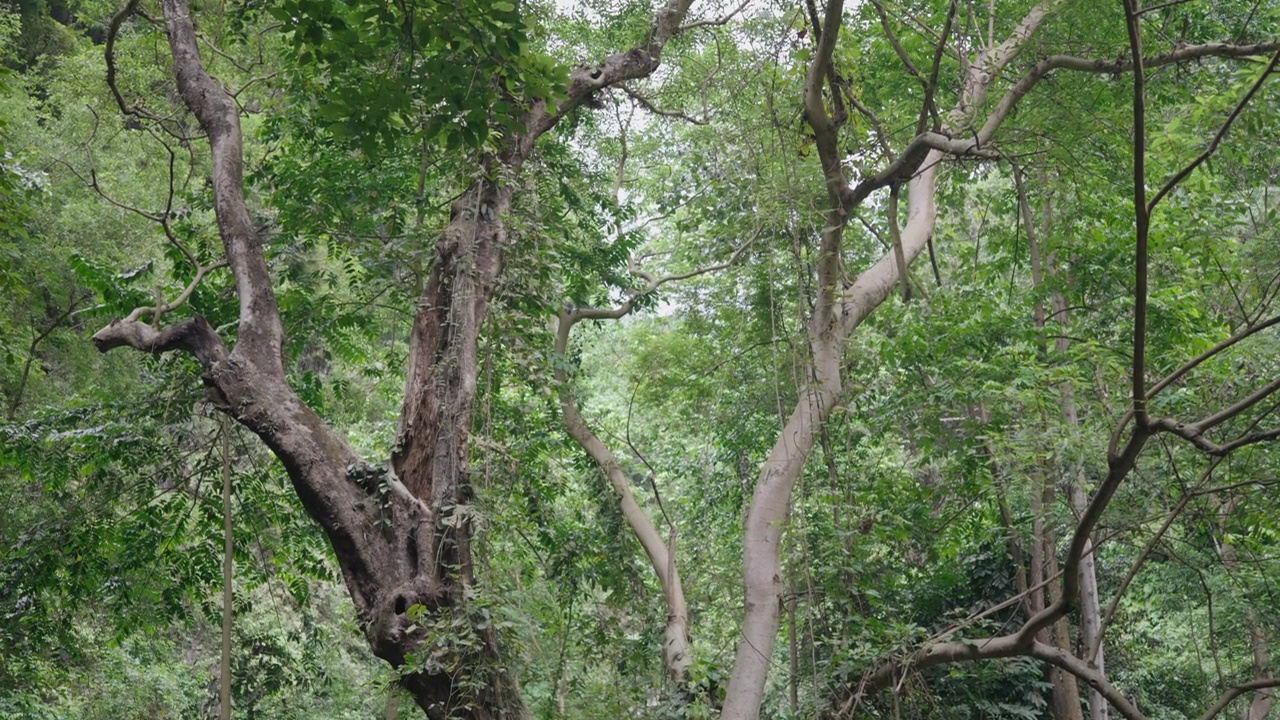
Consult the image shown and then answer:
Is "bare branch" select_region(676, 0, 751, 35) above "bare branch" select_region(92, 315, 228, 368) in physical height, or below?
above

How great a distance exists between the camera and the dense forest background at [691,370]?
11.9 ft

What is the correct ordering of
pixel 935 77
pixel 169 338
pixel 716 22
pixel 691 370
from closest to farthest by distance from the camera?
pixel 935 77, pixel 169 338, pixel 716 22, pixel 691 370

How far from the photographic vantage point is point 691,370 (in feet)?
23.7

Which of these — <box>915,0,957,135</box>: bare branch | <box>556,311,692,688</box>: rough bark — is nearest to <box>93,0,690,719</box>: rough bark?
<box>556,311,692,688</box>: rough bark

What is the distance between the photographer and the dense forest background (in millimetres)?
3617

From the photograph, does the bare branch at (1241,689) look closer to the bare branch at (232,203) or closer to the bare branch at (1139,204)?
the bare branch at (1139,204)

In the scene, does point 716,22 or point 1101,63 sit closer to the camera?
point 1101,63

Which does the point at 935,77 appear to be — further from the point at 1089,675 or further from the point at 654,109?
the point at 654,109

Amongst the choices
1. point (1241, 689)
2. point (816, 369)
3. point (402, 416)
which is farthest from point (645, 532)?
point (1241, 689)

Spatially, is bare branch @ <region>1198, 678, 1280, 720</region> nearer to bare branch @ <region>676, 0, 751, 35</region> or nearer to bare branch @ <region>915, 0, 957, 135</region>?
bare branch @ <region>915, 0, 957, 135</region>

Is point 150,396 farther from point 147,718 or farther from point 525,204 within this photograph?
point 147,718

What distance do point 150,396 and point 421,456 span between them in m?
2.01

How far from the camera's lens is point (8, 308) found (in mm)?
7617

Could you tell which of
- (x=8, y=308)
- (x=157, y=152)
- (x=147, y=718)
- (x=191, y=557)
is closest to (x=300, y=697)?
(x=147, y=718)
